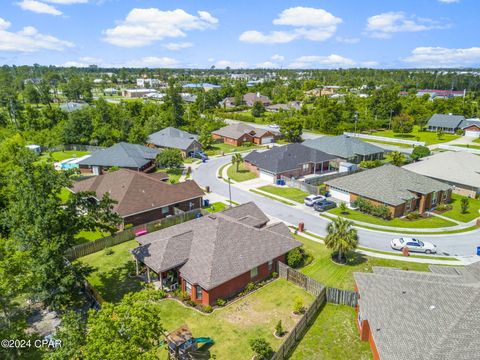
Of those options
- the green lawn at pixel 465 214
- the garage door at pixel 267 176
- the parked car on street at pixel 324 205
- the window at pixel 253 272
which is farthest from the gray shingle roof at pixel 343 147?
the window at pixel 253 272

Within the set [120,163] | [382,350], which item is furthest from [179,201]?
[382,350]

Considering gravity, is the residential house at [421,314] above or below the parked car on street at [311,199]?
above

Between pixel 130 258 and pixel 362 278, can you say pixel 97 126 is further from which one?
pixel 362 278

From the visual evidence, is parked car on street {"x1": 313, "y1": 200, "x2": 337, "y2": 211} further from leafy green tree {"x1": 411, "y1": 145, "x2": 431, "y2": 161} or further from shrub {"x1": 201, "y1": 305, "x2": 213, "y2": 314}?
leafy green tree {"x1": 411, "y1": 145, "x2": 431, "y2": 161}

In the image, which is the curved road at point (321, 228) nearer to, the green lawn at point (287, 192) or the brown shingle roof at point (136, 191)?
the green lawn at point (287, 192)

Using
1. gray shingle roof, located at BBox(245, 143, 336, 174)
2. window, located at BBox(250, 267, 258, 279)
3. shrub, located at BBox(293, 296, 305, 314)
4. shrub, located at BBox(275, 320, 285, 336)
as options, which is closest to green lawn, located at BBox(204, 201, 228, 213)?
gray shingle roof, located at BBox(245, 143, 336, 174)

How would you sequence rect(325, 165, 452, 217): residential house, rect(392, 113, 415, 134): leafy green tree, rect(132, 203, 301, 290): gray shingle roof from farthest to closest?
rect(392, 113, 415, 134): leafy green tree < rect(325, 165, 452, 217): residential house < rect(132, 203, 301, 290): gray shingle roof

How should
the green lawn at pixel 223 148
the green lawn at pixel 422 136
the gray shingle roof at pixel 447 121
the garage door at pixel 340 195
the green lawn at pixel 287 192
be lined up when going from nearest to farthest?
the garage door at pixel 340 195, the green lawn at pixel 287 192, the green lawn at pixel 223 148, the green lawn at pixel 422 136, the gray shingle roof at pixel 447 121

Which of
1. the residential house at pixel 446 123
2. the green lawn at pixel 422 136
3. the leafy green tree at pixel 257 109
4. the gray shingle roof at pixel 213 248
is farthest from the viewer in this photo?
the leafy green tree at pixel 257 109
